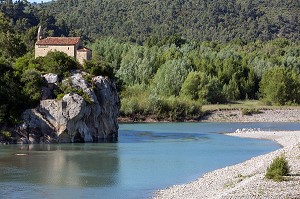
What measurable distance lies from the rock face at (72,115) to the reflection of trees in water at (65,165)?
8.09 feet

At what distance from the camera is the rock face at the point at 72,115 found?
64312 mm

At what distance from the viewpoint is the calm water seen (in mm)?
37931

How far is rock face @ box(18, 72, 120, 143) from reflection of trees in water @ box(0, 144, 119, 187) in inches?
97.1

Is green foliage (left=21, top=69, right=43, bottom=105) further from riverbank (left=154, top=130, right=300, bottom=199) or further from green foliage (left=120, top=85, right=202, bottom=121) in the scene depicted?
green foliage (left=120, top=85, right=202, bottom=121)

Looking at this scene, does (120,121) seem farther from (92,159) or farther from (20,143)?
(92,159)

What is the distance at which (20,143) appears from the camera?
210 feet

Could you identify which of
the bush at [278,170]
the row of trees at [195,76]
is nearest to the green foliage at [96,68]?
the row of trees at [195,76]

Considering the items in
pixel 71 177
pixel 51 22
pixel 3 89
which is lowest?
pixel 71 177

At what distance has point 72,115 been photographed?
64.4 m

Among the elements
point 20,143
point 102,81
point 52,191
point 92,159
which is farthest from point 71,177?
point 102,81

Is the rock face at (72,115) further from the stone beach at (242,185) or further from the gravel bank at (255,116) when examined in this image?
the gravel bank at (255,116)

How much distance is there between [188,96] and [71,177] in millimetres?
75839

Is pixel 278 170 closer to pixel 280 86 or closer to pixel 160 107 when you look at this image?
pixel 160 107

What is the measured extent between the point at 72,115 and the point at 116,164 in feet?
53.2
